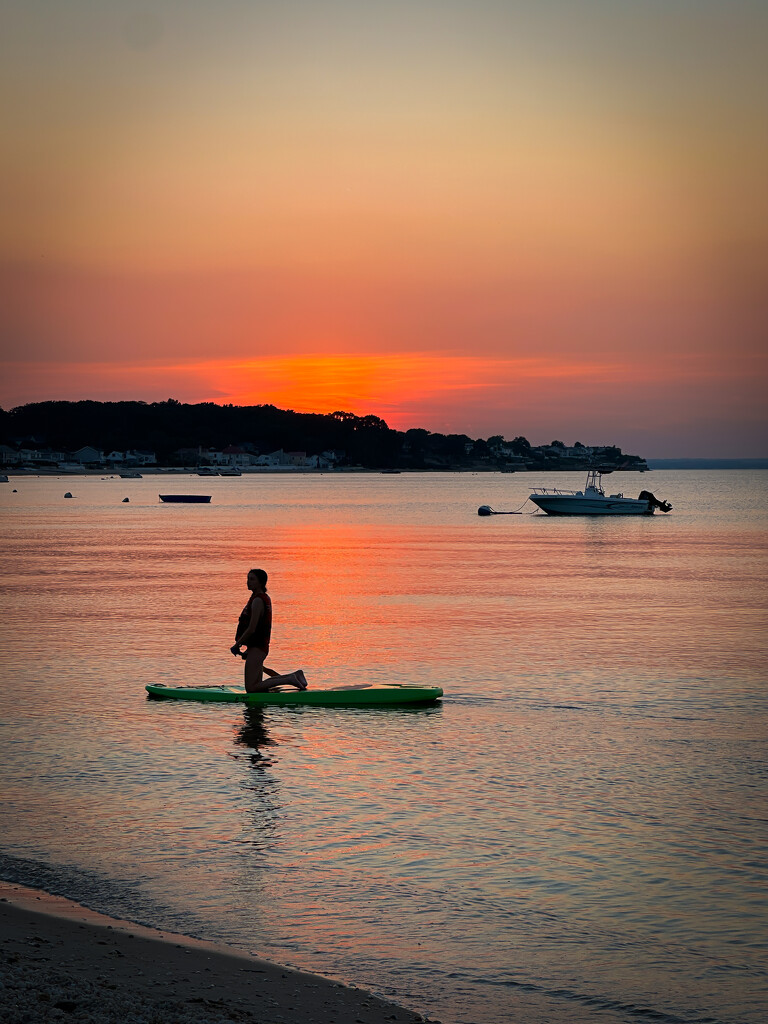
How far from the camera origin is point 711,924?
33.1 ft

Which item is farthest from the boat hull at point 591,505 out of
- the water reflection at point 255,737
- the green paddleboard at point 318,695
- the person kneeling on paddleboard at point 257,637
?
the water reflection at point 255,737

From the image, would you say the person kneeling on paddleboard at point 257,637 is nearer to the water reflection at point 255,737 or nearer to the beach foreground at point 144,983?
the water reflection at point 255,737

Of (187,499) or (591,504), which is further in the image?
(187,499)

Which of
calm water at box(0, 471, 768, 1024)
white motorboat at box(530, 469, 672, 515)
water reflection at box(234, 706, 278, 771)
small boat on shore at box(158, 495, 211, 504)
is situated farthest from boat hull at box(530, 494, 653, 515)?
water reflection at box(234, 706, 278, 771)

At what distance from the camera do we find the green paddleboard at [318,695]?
20.1 m

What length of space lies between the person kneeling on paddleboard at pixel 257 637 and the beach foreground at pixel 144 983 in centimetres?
981

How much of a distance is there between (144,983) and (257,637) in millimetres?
11862

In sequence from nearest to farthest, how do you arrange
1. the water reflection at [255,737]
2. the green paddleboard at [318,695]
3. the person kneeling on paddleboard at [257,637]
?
the water reflection at [255,737]
the person kneeling on paddleboard at [257,637]
the green paddleboard at [318,695]

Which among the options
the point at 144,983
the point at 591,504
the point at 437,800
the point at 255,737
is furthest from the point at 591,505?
the point at 144,983

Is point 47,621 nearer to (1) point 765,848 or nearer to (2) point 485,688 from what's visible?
(2) point 485,688

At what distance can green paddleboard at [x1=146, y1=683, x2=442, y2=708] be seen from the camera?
2006cm

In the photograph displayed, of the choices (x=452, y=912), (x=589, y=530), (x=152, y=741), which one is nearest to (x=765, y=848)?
(x=452, y=912)

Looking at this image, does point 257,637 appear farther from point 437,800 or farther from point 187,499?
point 187,499

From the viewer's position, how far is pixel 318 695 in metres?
20.2
